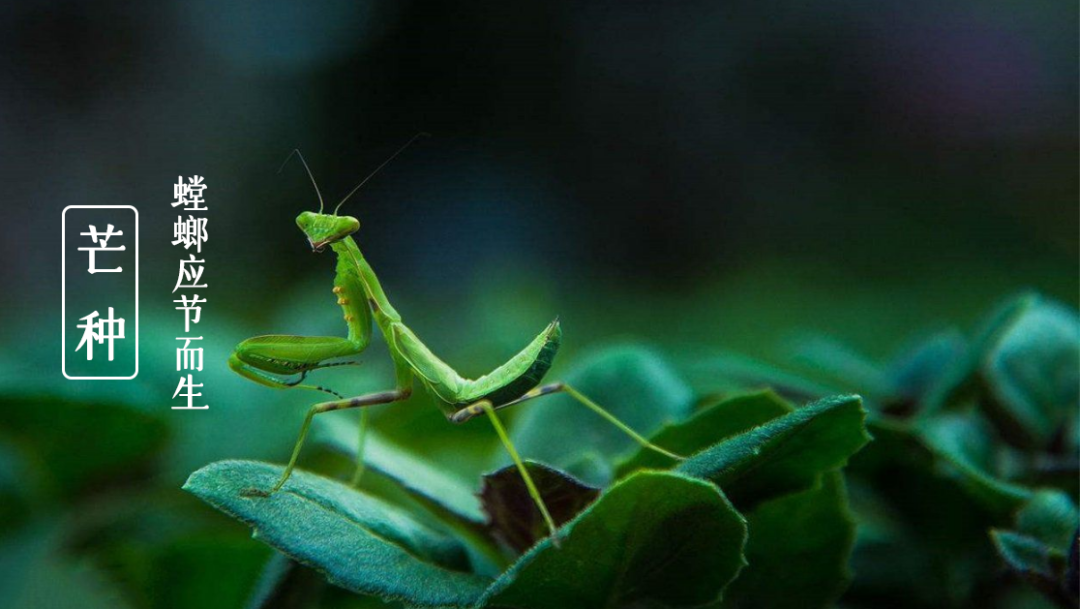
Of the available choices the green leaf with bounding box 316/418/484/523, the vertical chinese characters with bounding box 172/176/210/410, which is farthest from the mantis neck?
the vertical chinese characters with bounding box 172/176/210/410

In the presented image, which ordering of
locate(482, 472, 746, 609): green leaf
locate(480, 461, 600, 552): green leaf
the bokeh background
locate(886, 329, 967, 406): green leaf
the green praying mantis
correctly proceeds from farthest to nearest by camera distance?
the bokeh background → locate(886, 329, 967, 406): green leaf → the green praying mantis → locate(480, 461, 600, 552): green leaf → locate(482, 472, 746, 609): green leaf

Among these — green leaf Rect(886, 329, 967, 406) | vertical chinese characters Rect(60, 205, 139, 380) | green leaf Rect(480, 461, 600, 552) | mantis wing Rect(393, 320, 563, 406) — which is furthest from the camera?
vertical chinese characters Rect(60, 205, 139, 380)

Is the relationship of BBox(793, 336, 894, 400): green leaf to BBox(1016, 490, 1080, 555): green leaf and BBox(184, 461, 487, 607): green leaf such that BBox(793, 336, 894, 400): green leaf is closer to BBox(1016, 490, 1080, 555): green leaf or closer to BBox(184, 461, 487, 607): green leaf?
BBox(1016, 490, 1080, 555): green leaf

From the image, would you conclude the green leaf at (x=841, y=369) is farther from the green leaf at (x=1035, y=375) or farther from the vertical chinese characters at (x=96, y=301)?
the vertical chinese characters at (x=96, y=301)

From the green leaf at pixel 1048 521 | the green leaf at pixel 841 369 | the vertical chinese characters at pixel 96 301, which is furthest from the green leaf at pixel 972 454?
the vertical chinese characters at pixel 96 301

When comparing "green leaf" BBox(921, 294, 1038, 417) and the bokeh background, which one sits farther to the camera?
the bokeh background

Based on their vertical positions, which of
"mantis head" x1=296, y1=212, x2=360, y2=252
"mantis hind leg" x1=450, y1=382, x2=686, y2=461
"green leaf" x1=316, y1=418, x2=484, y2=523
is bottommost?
"green leaf" x1=316, y1=418, x2=484, y2=523

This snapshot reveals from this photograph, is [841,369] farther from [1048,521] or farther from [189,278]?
[189,278]

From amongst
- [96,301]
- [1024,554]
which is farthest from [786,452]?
[96,301]
